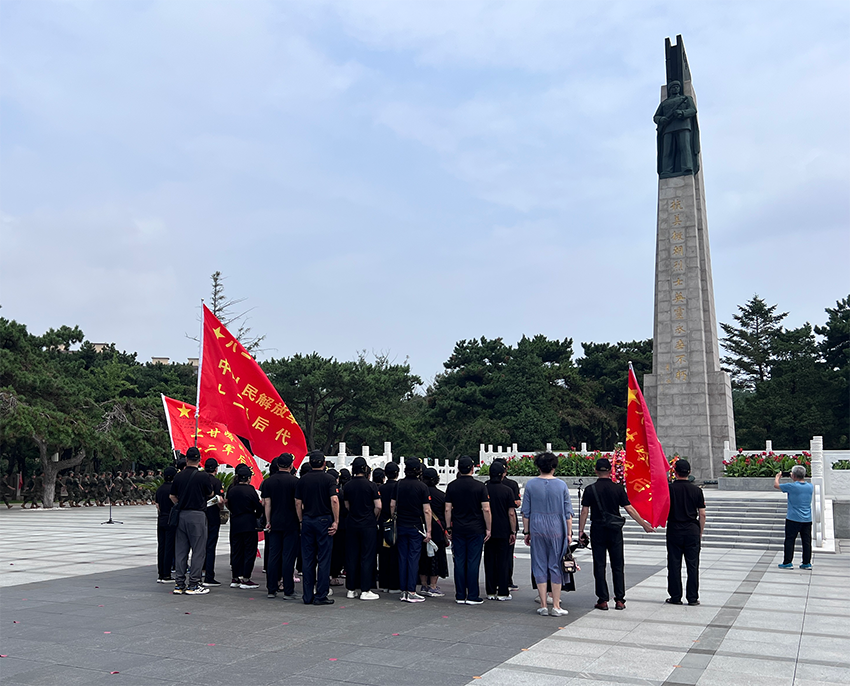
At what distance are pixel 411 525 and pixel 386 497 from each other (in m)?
0.44

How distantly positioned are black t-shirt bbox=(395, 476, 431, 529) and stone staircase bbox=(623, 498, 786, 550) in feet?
26.4

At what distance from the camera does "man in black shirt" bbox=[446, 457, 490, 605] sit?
297 inches

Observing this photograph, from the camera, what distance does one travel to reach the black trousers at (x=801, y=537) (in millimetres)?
10586

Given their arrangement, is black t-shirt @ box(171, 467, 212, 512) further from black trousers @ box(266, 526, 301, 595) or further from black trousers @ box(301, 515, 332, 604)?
black trousers @ box(301, 515, 332, 604)

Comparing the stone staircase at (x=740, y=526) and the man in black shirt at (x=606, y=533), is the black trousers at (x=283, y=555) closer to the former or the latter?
the man in black shirt at (x=606, y=533)

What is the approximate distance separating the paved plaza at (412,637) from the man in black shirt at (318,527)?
0.86 ft

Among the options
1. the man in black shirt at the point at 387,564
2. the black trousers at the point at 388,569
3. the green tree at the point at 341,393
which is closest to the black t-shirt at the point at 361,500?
the man in black shirt at the point at 387,564

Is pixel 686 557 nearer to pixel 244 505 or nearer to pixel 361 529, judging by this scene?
pixel 361 529

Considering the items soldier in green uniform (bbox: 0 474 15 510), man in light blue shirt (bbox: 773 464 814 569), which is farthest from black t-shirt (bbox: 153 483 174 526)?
soldier in green uniform (bbox: 0 474 15 510)

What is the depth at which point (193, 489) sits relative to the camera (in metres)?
7.83

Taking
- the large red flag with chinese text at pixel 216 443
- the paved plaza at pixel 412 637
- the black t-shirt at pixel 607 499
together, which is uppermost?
the large red flag with chinese text at pixel 216 443

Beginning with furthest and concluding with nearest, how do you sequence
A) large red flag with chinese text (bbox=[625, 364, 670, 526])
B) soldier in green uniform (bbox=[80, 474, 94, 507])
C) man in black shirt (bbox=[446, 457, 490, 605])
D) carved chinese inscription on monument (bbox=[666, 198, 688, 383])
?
soldier in green uniform (bbox=[80, 474, 94, 507]) < carved chinese inscription on monument (bbox=[666, 198, 688, 383]) < large red flag with chinese text (bbox=[625, 364, 670, 526]) < man in black shirt (bbox=[446, 457, 490, 605])

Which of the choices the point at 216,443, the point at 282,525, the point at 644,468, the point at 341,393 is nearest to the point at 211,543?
the point at 216,443

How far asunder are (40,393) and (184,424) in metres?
16.7
